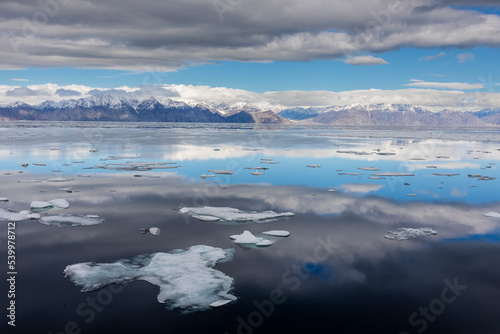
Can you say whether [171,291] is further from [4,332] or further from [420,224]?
[420,224]

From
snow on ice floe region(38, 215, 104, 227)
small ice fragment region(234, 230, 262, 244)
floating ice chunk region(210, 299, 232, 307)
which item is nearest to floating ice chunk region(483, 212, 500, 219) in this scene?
small ice fragment region(234, 230, 262, 244)

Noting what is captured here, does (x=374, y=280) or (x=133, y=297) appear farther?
(x=374, y=280)

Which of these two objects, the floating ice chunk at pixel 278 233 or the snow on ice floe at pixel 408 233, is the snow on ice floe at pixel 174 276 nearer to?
the floating ice chunk at pixel 278 233

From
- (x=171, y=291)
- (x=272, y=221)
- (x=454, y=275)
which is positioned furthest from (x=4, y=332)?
(x=454, y=275)

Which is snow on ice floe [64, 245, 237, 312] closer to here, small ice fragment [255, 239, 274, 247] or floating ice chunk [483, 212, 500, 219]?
small ice fragment [255, 239, 274, 247]

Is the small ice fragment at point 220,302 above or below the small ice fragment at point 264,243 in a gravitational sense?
below

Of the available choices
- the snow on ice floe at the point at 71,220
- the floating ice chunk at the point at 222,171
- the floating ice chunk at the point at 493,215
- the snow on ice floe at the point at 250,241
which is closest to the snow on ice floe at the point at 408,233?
the floating ice chunk at the point at 493,215
